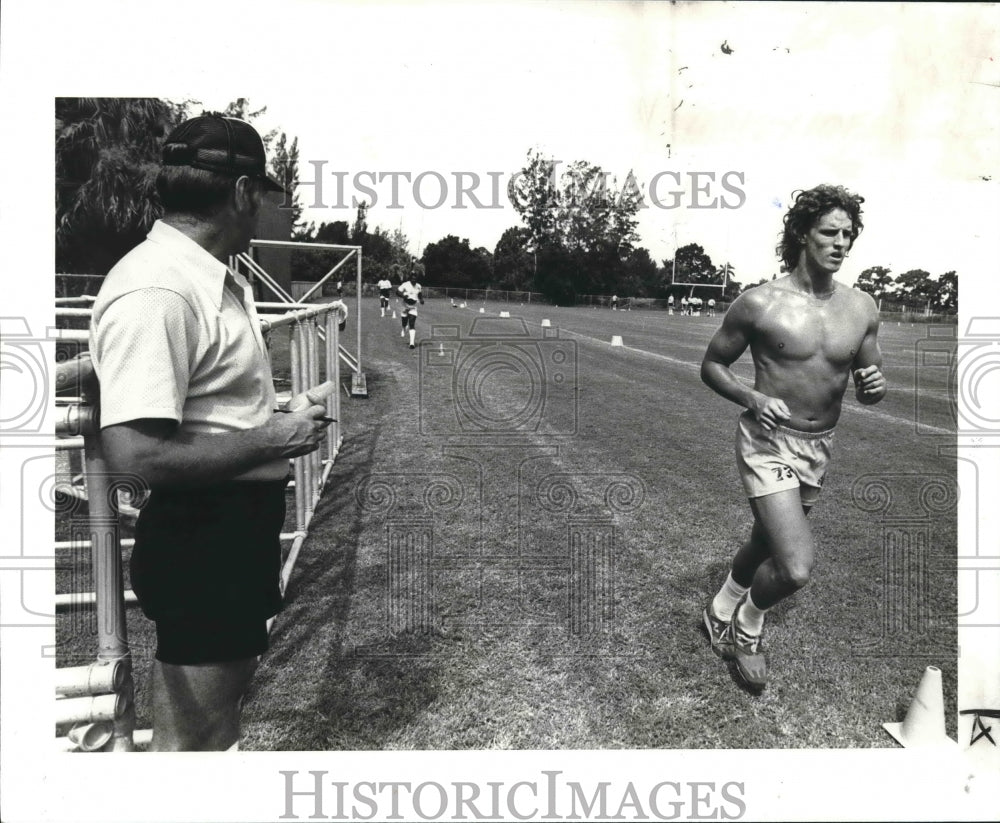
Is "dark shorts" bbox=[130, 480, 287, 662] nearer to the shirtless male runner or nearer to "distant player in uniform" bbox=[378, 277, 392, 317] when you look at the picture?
the shirtless male runner

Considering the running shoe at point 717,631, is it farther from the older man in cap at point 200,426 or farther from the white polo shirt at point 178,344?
the white polo shirt at point 178,344

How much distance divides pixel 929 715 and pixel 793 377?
1.27m

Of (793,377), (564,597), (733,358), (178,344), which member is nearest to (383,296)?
(564,597)

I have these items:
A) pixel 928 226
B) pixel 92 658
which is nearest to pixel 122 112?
pixel 92 658

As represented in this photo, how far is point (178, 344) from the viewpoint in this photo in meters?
1.56

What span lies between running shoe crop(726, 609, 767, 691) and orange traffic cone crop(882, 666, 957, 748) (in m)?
0.53

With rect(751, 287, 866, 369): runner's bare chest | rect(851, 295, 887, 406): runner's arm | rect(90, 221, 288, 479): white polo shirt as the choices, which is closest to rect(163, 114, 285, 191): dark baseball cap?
rect(90, 221, 288, 479): white polo shirt

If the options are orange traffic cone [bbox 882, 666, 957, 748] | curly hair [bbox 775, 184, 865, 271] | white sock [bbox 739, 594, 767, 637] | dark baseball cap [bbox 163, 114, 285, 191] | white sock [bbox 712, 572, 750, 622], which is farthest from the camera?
white sock [bbox 712, 572, 750, 622]

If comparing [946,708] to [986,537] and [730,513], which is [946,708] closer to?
[986,537]

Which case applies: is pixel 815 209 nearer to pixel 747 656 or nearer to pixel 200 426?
pixel 747 656

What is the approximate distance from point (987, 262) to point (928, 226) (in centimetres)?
23

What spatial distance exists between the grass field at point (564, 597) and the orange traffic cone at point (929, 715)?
13 centimetres

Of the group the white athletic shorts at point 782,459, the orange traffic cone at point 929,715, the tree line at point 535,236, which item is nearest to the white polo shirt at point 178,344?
the tree line at point 535,236

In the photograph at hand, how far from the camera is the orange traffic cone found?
8.73ft
